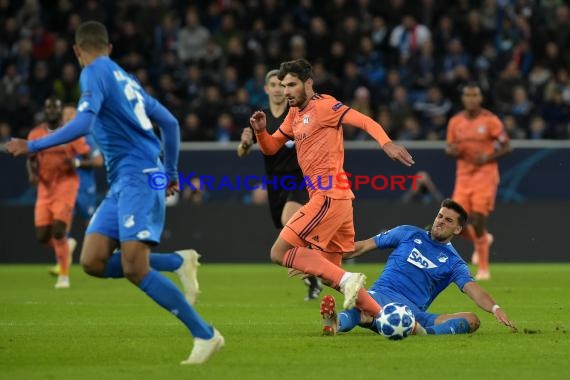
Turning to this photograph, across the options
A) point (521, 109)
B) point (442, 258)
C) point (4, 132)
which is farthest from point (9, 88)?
point (442, 258)

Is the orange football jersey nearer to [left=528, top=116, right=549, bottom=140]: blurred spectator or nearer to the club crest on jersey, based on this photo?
[left=528, top=116, right=549, bottom=140]: blurred spectator

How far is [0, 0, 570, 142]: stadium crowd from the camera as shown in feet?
72.8

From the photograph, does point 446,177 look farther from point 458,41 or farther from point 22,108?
point 22,108

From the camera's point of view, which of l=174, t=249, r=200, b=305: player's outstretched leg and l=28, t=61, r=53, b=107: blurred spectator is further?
l=28, t=61, r=53, b=107: blurred spectator

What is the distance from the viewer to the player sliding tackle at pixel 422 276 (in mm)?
9828

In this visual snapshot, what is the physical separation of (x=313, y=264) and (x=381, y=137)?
3.77ft

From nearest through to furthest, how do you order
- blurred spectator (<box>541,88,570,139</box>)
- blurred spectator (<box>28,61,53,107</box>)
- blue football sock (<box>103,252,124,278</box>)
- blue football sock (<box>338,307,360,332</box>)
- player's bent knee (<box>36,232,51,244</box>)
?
1. blue football sock (<box>103,252,124,278</box>)
2. blue football sock (<box>338,307,360,332</box>)
3. player's bent knee (<box>36,232,51,244</box>)
4. blurred spectator (<box>541,88,570,139</box>)
5. blurred spectator (<box>28,61,53,107</box>)

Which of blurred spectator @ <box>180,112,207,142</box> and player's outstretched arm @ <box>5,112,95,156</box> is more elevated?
player's outstretched arm @ <box>5,112,95,156</box>

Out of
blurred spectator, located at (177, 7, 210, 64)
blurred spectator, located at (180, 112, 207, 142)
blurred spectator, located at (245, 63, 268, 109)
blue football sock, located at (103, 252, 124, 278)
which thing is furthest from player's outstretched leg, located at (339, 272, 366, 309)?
blurred spectator, located at (177, 7, 210, 64)

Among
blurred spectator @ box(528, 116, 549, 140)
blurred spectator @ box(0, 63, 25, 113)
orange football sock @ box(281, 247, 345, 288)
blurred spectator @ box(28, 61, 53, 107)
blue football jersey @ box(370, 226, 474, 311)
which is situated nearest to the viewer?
Result: orange football sock @ box(281, 247, 345, 288)

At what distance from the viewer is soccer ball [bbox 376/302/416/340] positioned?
9391mm

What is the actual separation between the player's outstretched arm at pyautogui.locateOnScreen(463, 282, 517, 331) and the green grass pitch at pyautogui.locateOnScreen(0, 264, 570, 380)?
19 centimetres

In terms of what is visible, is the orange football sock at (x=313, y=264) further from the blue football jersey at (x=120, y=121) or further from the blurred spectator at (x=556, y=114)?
the blurred spectator at (x=556, y=114)

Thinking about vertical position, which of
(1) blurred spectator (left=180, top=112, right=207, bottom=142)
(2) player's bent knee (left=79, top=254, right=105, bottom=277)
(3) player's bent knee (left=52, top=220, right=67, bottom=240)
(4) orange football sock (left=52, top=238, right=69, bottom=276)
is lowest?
(4) orange football sock (left=52, top=238, right=69, bottom=276)
